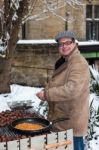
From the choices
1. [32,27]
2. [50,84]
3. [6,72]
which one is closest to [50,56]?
[6,72]

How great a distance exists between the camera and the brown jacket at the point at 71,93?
14.7 ft

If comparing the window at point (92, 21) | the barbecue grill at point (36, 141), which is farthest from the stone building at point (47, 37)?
the barbecue grill at point (36, 141)

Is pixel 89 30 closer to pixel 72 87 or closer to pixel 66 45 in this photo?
pixel 66 45

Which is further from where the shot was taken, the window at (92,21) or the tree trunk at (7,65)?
the window at (92,21)

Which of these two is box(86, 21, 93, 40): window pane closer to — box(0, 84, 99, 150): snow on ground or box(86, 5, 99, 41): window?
box(86, 5, 99, 41): window

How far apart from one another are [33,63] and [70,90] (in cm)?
604

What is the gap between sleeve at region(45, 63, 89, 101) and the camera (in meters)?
4.46

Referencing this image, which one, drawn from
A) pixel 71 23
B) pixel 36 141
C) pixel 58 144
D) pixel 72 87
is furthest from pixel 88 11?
pixel 36 141

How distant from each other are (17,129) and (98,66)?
28.0 ft

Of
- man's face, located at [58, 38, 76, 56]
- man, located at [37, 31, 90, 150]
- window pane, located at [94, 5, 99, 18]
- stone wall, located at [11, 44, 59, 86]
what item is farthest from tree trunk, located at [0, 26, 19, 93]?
window pane, located at [94, 5, 99, 18]

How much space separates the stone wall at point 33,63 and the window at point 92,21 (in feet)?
15.8

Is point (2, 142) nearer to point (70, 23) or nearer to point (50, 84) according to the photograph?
point (50, 84)

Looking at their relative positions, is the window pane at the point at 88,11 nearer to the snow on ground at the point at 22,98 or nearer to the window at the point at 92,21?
the window at the point at 92,21

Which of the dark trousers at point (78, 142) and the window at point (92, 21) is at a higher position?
the window at point (92, 21)
